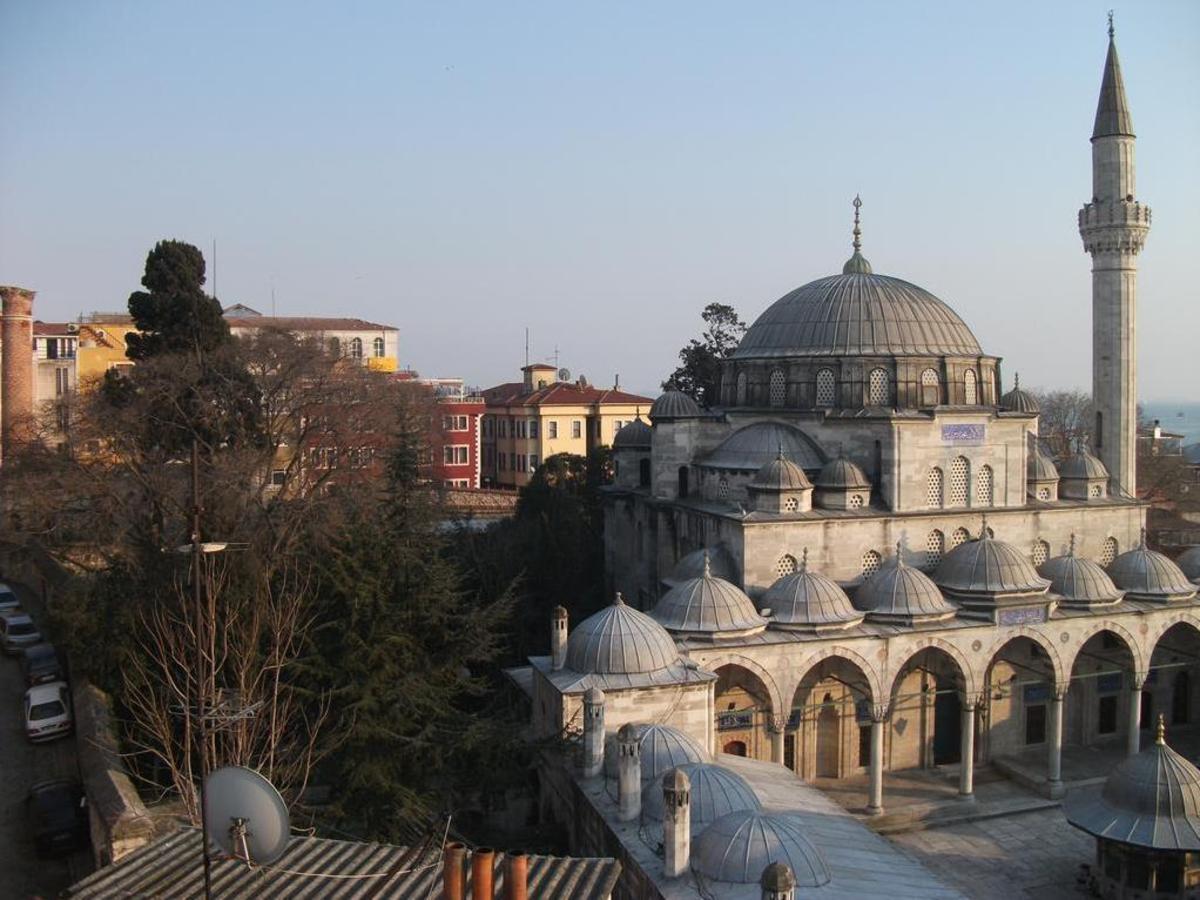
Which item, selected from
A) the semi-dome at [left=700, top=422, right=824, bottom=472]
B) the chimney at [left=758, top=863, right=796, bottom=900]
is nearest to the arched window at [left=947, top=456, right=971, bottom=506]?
the semi-dome at [left=700, top=422, right=824, bottom=472]

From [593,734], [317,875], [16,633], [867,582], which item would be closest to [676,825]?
[593,734]

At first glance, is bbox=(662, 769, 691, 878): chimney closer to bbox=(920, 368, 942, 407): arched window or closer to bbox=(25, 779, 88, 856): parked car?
bbox=(25, 779, 88, 856): parked car

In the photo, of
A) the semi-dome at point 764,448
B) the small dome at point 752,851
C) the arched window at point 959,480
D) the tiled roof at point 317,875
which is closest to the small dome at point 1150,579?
the arched window at point 959,480

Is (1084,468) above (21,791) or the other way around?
above

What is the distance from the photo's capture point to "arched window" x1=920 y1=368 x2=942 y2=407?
22266mm

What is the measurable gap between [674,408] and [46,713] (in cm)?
1303

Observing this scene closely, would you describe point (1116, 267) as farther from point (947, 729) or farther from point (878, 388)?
point (947, 729)

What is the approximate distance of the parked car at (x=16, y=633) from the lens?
21.0 metres

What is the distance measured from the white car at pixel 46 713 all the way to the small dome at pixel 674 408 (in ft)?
40.8

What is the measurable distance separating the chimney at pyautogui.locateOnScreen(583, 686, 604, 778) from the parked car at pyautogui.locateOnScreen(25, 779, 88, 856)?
6.33 m

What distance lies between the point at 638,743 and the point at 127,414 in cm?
1265

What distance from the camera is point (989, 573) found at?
1844 centimetres

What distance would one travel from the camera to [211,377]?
21.4 m

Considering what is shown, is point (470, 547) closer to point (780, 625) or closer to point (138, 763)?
point (780, 625)
